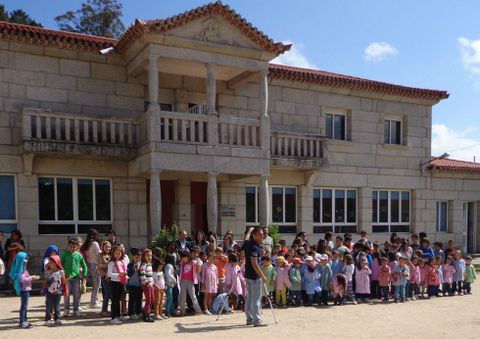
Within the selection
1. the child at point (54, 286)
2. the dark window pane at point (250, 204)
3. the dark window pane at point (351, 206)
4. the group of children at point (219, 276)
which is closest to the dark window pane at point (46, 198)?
the group of children at point (219, 276)

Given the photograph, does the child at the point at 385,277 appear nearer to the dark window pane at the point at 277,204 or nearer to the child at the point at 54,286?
the dark window pane at the point at 277,204

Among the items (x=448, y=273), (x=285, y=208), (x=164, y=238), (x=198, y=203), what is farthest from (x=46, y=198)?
Result: (x=448, y=273)

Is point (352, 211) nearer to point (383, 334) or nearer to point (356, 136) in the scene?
point (356, 136)

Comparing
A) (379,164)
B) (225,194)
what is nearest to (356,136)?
(379,164)

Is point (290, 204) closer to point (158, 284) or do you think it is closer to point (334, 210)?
point (334, 210)

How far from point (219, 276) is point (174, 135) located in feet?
15.3

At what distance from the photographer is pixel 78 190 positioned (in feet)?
42.7

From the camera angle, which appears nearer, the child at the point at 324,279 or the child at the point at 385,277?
the child at the point at 324,279

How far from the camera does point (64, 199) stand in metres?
12.8

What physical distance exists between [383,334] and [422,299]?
440cm

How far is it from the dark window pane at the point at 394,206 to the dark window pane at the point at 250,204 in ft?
20.4

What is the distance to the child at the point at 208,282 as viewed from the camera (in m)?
8.89

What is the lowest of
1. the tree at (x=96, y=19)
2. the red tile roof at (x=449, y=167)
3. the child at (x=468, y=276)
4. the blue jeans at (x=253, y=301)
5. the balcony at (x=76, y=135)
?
the child at (x=468, y=276)

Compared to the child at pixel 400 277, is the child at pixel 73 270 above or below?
above
